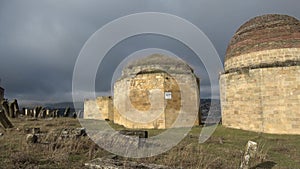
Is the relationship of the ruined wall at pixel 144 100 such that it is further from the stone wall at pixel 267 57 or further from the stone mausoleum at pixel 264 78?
the stone wall at pixel 267 57

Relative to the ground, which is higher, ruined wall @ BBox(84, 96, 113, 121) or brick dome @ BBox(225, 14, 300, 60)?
brick dome @ BBox(225, 14, 300, 60)

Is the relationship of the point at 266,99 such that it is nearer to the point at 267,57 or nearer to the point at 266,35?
the point at 267,57

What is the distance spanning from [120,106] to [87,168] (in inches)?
494

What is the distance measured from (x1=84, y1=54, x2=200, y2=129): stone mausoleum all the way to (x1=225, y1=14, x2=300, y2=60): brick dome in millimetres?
3965

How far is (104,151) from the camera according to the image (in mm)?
6633

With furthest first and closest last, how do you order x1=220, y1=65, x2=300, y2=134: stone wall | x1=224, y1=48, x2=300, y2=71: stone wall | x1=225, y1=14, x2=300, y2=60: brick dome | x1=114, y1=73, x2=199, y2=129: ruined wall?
1. x1=114, y1=73, x2=199, y2=129: ruined wall
2. x1=225, y1=14, x2=300, y2=60: brick dome
3. x1=224, y1=48, x2=300, y2=71: stone wall
4. x1=220, y1=65, x2=300, y2=134: stone wall

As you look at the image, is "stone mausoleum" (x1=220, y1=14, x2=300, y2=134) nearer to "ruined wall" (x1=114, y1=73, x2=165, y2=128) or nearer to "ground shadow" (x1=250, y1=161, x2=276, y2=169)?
"ruined wall" (x1=114, y1=73, x2=165, y2=128)

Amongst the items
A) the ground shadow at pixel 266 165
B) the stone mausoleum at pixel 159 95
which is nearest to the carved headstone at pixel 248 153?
the ground shadow at pixel 266 165

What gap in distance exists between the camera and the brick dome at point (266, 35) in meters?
14.8

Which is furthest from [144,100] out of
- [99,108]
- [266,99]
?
[99,108]

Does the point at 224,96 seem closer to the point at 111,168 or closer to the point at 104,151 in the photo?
the point at 104,151

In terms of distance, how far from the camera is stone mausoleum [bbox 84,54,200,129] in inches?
595

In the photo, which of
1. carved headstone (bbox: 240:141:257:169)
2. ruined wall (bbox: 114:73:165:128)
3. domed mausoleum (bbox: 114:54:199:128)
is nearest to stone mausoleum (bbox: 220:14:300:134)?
domed mausoleum (bbox: 114:54:199:128)

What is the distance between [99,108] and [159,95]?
12.8 m
